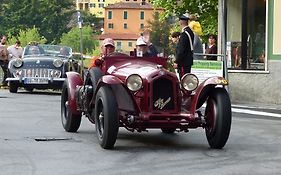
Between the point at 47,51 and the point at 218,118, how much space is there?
1298 centimetres

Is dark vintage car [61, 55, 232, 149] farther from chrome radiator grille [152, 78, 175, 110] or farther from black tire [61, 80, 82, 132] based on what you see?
black tire [61, 80, 82, 132]

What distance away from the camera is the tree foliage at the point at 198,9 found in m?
30.3

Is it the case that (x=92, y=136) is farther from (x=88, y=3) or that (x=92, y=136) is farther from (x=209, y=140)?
(x=88, y=3)

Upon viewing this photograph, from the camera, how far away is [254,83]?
1778 centimetres

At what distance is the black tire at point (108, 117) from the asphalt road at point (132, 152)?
0.46 ft

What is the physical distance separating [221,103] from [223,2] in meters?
9.02

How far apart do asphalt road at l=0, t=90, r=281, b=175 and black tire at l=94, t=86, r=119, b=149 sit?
5.5 inches

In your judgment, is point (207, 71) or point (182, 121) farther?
point (207, 71)

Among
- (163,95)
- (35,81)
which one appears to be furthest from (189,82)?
(35,81)

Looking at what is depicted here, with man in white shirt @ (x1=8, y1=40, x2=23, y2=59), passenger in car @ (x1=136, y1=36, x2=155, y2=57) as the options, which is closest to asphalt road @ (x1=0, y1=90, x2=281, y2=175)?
passenger in car @ (x1=136, y1=36, x2=155, y2=57)

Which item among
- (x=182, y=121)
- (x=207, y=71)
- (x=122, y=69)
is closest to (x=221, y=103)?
(x=182, y=121)

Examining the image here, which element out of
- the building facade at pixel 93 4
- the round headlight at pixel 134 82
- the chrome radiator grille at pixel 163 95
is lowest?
the chrome radiator grille at pixel 163 95

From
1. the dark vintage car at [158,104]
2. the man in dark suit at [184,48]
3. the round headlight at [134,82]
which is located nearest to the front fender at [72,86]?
the dark vintage car at [158,104]

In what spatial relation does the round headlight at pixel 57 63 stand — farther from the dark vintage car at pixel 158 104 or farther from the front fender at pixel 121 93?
the front fender at pixel 121 93
